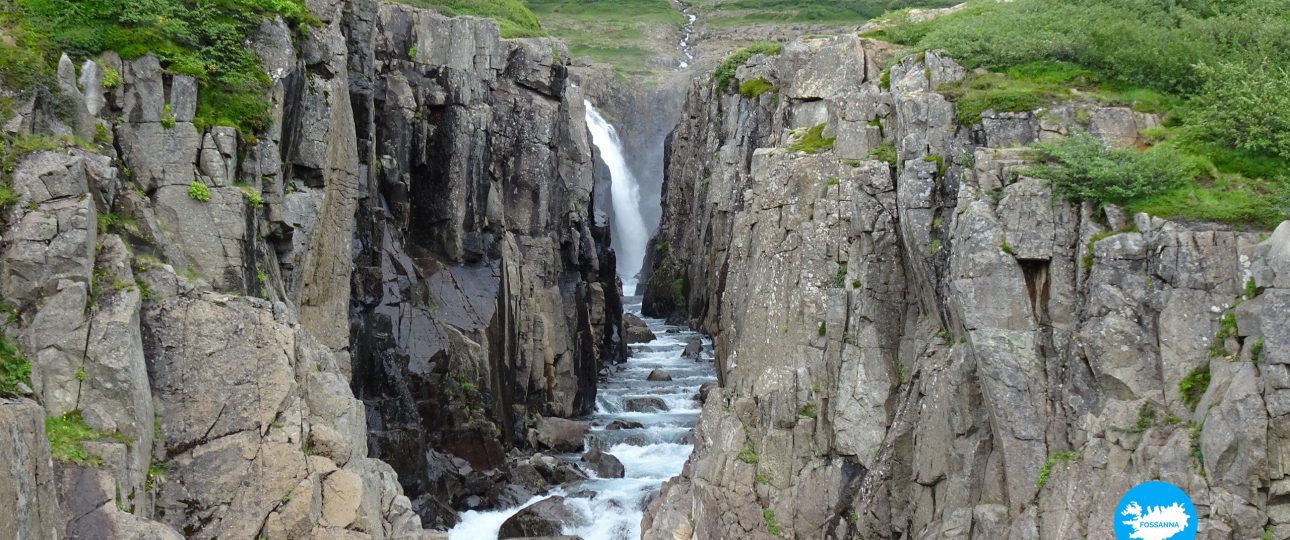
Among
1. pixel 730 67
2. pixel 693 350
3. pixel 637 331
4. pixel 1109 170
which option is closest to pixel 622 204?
pixel 637 331

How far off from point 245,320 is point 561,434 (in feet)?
60.6

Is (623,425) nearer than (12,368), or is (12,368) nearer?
(12,368)

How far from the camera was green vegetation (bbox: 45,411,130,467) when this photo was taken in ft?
48.2

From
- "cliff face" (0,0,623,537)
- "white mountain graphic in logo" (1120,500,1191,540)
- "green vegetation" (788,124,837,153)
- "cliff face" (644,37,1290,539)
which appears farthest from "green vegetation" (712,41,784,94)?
"white mountain graphic in logo" (1120,500,1191,540)

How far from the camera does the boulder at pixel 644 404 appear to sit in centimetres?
3875

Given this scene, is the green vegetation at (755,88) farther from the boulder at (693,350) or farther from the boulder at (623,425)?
the boulder at (623,425)

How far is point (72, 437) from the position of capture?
15.1 m

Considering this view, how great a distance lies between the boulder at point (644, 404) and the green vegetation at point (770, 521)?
57.7 ft

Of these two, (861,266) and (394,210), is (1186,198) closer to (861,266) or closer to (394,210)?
(861,266)

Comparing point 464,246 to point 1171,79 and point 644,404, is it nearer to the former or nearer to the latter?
point 644,404

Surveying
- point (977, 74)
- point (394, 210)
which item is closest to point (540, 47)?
point (394, 210)

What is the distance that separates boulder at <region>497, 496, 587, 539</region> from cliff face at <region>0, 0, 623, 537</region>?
231 cm

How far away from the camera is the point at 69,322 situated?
15.8 meters

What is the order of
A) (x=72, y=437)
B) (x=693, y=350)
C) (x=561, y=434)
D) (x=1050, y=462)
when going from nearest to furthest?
(x=72, y=437)
(x=1050, y=462)
(x=561, y=434)
(x=693, y=350)
